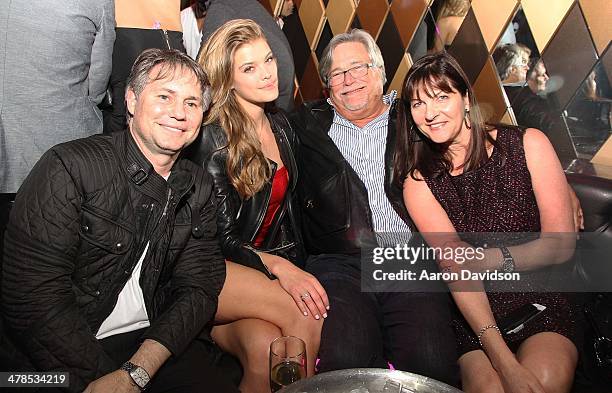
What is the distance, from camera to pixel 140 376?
1.54m

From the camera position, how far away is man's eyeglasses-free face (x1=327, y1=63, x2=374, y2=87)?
2197 mm

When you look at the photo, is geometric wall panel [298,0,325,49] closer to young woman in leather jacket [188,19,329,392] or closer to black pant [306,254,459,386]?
young woman in leather jacket [188,19,329,392]

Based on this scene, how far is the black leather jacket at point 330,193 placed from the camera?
2.13 metres

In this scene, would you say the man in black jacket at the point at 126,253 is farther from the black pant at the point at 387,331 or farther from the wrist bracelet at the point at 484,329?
the wrist bracelet at the point at 484,329

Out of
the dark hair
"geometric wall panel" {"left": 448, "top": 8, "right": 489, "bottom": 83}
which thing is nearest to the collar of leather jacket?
the dark hair

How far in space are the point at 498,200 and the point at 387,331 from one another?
0.59 meters

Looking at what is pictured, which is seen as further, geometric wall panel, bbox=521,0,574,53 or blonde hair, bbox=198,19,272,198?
geometric wall panel, bbox=521,0,574,53

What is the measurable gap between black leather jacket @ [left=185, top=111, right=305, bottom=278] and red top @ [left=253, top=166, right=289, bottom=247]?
0.02m

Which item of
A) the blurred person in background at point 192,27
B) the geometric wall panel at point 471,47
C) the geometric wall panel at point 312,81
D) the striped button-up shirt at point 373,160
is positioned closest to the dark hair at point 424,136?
the striped button-up shirt at point 373,160

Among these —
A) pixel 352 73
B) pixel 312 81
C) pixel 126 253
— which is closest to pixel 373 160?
pixel 352 73

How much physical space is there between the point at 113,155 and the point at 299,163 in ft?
2.79

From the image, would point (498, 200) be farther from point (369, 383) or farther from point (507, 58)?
point (369, 383)

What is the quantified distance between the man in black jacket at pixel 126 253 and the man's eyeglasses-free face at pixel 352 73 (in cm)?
61

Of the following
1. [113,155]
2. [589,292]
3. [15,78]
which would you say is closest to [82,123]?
[15,78]
